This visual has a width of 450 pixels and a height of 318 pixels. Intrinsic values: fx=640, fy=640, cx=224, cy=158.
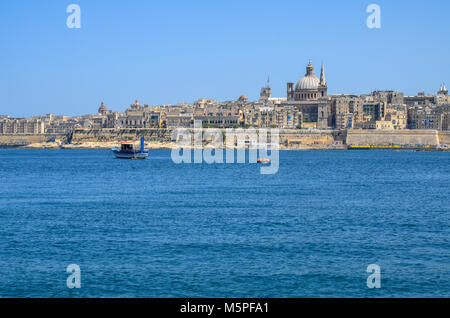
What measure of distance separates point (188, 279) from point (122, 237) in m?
4.34

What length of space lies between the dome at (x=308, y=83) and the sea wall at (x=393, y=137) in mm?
26799

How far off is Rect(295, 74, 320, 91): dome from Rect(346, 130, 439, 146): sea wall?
26.8 m

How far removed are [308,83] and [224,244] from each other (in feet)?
349

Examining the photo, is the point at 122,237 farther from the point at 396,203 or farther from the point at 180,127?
the point at 180,127

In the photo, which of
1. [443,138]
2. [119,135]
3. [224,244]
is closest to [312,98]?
A: [443,138]

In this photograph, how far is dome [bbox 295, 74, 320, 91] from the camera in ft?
382

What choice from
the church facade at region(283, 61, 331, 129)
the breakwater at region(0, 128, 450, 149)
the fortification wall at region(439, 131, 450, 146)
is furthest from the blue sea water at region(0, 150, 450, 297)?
the church facade at region(283, 61, 331, 129)

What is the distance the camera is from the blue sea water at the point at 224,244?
30.3ft

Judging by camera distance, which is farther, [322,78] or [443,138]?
[322,78]

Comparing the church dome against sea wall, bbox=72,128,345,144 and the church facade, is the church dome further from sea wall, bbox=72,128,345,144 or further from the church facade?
sea wall, bbox=72,128,345,144

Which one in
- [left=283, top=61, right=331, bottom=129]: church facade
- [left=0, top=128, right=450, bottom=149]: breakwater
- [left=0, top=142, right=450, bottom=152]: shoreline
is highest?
[left=283, top=61, right=331, bottom=129]: church facade

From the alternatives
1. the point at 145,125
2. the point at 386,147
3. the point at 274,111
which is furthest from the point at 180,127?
the point at 386,147

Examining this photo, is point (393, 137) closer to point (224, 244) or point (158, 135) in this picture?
point (158, 135)

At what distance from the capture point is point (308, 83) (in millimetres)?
116750
